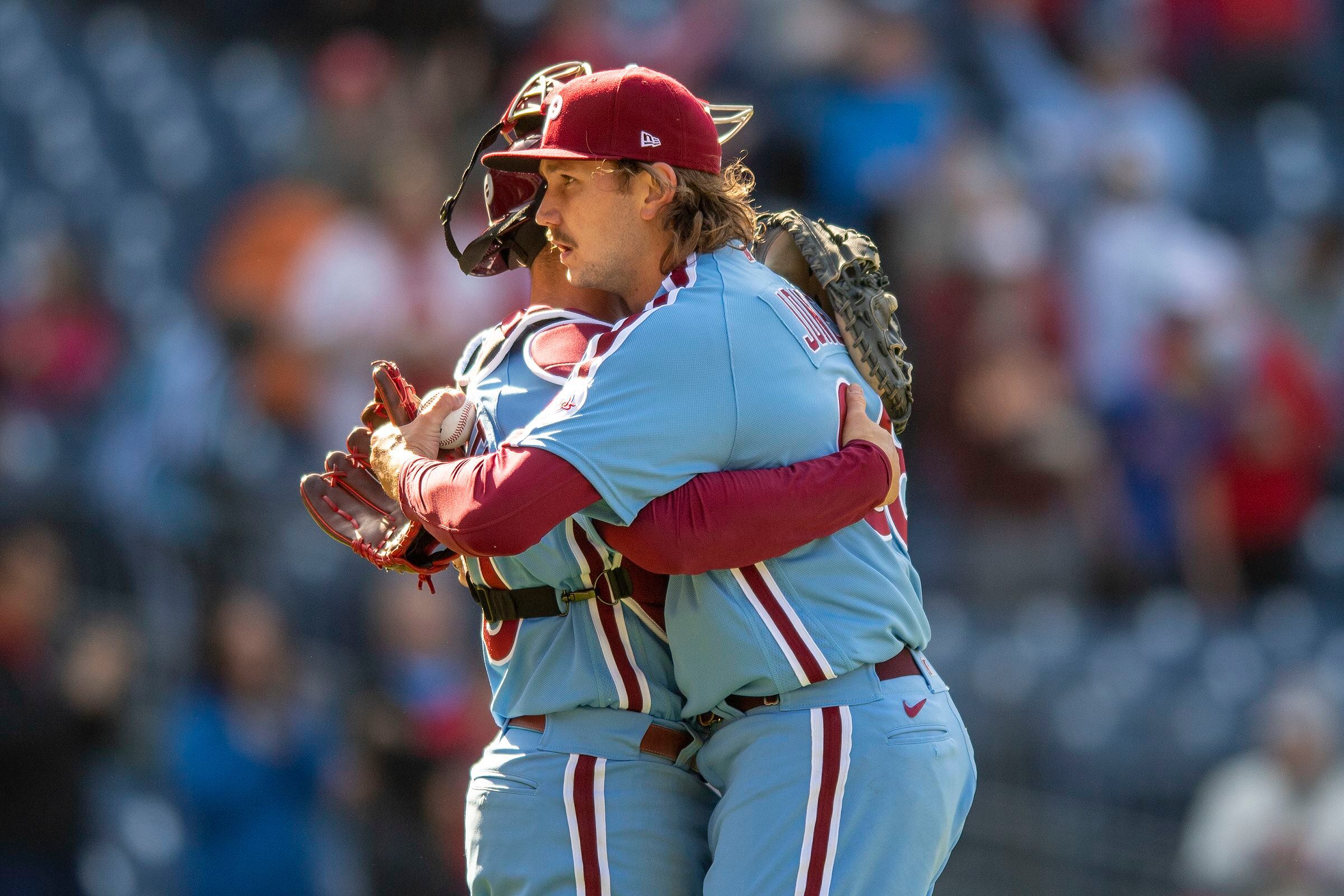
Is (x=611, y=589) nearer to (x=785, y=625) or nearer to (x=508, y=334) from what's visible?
(x=785, y=625)

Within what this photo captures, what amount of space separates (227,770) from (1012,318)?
407cm

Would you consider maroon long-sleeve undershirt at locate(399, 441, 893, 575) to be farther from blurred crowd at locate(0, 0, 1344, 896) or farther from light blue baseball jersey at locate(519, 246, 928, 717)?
blurred crowd at locate(0, 0, 1344, 896)

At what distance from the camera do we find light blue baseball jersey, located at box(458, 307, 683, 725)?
3.16 metres

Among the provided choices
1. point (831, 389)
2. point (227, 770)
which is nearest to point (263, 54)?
point (227, 770)

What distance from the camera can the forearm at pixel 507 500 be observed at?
113 inches

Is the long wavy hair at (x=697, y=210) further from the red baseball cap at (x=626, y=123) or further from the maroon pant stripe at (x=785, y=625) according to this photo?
the maroon pant stripe at (x=785, y=625)

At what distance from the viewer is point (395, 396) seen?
329cm

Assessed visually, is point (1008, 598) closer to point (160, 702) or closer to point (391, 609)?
point (391, 609)

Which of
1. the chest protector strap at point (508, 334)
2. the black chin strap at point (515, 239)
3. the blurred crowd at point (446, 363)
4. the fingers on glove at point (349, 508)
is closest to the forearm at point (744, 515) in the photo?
the chest protector strap at point (508, 334)

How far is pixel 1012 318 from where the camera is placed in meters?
8.09

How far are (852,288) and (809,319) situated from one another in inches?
6.9

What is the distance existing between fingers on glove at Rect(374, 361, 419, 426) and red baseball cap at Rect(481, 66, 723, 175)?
1.59ft

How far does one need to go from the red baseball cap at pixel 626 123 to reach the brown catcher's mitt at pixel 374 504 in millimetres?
516

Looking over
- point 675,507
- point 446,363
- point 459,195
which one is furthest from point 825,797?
point 446,363
